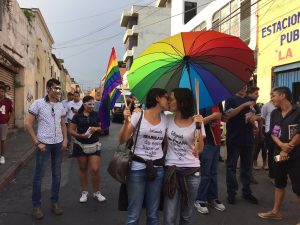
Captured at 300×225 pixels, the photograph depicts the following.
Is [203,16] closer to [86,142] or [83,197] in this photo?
[86,142]

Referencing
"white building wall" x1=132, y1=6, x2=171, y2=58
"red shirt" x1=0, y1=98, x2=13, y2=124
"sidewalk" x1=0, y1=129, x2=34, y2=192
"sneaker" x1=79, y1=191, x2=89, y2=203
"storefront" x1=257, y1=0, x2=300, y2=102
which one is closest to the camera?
"sneaker" x1=79, y1=191, x2=89, y2=203

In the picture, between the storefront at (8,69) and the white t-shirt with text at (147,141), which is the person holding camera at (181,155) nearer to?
the white t-shirt with text at (147,141)

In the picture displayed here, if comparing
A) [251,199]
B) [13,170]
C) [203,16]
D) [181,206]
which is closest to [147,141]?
[181,206]

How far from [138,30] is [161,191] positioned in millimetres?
48077

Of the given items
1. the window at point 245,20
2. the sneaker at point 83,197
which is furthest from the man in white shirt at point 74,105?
the window at point 245,20

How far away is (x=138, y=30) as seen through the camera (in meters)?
50.6

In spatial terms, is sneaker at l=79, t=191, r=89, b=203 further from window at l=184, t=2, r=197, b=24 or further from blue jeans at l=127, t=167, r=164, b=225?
window at l=184, t=2, r=197, b=24

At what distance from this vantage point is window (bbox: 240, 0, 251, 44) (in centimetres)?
1616

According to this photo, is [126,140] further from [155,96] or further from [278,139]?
[278,139]

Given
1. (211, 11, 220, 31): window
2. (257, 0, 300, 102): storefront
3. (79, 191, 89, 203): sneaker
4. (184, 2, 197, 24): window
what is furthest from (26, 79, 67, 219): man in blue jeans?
(184, 2, 197, 24): window

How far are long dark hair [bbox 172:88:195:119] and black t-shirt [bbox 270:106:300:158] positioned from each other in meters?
2.00

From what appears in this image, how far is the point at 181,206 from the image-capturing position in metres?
3.97

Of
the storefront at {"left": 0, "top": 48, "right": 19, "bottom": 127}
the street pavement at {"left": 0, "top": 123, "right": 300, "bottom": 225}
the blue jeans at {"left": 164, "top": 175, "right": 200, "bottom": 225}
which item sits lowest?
the street pavement at {"left": 0, "top": 123, "right": 300, "bottom": 225}

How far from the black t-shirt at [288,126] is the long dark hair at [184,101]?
6.56ft
